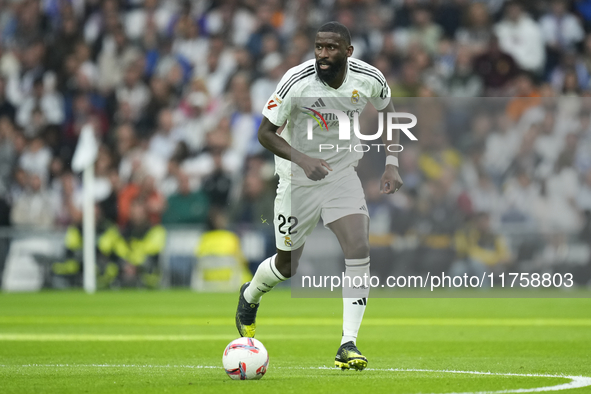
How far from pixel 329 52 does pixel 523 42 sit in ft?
38.4

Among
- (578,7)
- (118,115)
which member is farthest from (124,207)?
(578,7)

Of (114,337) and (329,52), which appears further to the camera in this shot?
(114,337)

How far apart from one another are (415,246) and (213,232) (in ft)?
11.8

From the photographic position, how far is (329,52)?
7.48 m

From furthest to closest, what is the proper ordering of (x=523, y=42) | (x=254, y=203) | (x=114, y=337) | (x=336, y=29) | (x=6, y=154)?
1. (x=6, y=154)
2. (x=523, y=42)
3. (x=254, y=203)
4. (x=114, y=337)
5. (x=336, y=29)

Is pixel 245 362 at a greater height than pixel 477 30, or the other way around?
pixel 477 30

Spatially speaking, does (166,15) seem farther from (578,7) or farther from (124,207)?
(578,7)

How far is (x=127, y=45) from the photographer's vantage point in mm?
21594

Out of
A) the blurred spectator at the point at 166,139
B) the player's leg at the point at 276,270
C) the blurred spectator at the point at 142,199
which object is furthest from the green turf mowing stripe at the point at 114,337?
the blurred spectator at the point at 166,139

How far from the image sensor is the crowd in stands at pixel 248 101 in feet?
56.3

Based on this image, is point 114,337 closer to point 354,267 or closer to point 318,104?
point 354,267

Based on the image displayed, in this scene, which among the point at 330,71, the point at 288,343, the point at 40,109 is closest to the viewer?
the point at 330,71

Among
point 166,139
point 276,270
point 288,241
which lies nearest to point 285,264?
point 276,270

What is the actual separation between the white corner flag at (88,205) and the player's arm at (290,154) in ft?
35.9
